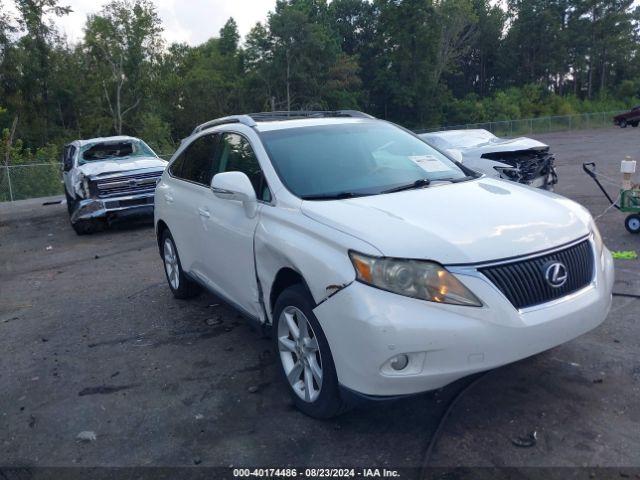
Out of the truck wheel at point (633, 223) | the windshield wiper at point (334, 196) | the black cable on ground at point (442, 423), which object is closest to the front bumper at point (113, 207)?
the truck wheel at point (633, 223)

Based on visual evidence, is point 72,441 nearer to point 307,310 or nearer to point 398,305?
point 307,310

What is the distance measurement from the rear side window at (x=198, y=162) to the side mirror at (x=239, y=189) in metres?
0.97

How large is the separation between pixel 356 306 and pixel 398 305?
21 cm

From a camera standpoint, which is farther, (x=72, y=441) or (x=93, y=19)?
(x=93, y=19)

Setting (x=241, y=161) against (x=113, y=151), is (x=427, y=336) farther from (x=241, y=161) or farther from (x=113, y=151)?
(x=113, y=151)

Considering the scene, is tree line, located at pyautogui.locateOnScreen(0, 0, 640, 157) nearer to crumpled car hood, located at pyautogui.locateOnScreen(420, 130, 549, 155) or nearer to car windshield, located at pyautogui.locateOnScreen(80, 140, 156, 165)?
car windshield, located at pyautogui.locateOnScreen(80, 140, 156, 165)

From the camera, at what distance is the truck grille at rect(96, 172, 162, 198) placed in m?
11.5

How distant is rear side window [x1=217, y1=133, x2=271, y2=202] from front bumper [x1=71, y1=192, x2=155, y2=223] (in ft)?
22.9

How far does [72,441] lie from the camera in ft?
12.2

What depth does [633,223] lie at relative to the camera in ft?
25.8

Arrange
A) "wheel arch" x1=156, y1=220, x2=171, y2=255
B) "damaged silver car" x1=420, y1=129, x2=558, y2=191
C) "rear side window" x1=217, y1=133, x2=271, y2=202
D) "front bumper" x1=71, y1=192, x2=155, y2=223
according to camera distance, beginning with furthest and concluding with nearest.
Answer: "front bumper" x1=71, y1=192, x2=155, y2=223 < "damaged silver car" x1=420, y1=129, x2=558, y2=191 < "wheel arch" x1=156, y1=220, x2=171, y2=255 < "rear side window" x1=217, y1=133, x2=271, y2=202

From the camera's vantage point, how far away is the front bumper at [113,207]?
1138 cm

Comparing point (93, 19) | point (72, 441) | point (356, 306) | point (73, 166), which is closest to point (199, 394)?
point (72, 441)

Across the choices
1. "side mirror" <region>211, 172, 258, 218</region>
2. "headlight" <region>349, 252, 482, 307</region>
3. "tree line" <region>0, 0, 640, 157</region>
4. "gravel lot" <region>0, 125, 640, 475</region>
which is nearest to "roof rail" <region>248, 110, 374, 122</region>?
"side mirror" <region>211, 172, 258, 218</region>
